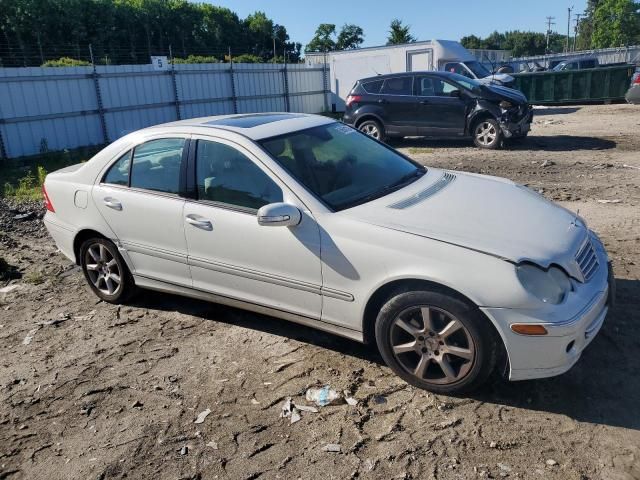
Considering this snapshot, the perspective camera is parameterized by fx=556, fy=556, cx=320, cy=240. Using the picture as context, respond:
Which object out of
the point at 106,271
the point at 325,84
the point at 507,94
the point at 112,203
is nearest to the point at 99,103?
the point at 507,94

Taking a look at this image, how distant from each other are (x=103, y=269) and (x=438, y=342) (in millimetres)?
3125

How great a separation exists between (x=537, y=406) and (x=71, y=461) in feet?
8.62

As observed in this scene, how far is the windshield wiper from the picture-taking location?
3656 mm

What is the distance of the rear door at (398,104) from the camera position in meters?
13.1

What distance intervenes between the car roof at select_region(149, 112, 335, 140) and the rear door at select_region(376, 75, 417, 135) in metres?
8.80

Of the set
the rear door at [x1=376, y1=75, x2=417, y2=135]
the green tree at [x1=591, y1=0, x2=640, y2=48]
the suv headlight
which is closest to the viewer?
the suv headlight

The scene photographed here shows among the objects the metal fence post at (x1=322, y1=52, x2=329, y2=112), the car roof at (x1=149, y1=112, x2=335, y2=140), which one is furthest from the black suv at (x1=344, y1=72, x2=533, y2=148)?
the metal fence post at (x1=322, y1=52, x2=329, y2=112)

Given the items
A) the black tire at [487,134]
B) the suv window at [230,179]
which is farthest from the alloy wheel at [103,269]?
the black tire at [487,134]

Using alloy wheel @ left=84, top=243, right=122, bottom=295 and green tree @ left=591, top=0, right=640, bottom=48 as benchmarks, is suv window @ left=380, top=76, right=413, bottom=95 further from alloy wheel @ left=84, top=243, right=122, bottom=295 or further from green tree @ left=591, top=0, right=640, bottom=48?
green tree @ left=591, top=0, right=640, bottom=48

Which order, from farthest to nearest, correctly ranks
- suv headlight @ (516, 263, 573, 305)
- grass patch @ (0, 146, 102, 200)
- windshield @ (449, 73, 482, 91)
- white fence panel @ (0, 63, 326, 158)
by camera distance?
white fence panel @ (0, 63, 326, 158), windshield @ (449, 73, 482, 91), grass patch @ (0, 146, 102, 200), suv headlight @ (516, 263, 573, 305)

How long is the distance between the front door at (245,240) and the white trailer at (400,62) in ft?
51.7

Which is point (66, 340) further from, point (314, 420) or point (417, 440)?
point (417, 440)

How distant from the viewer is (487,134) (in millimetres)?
12273

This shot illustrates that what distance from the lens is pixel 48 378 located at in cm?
391
